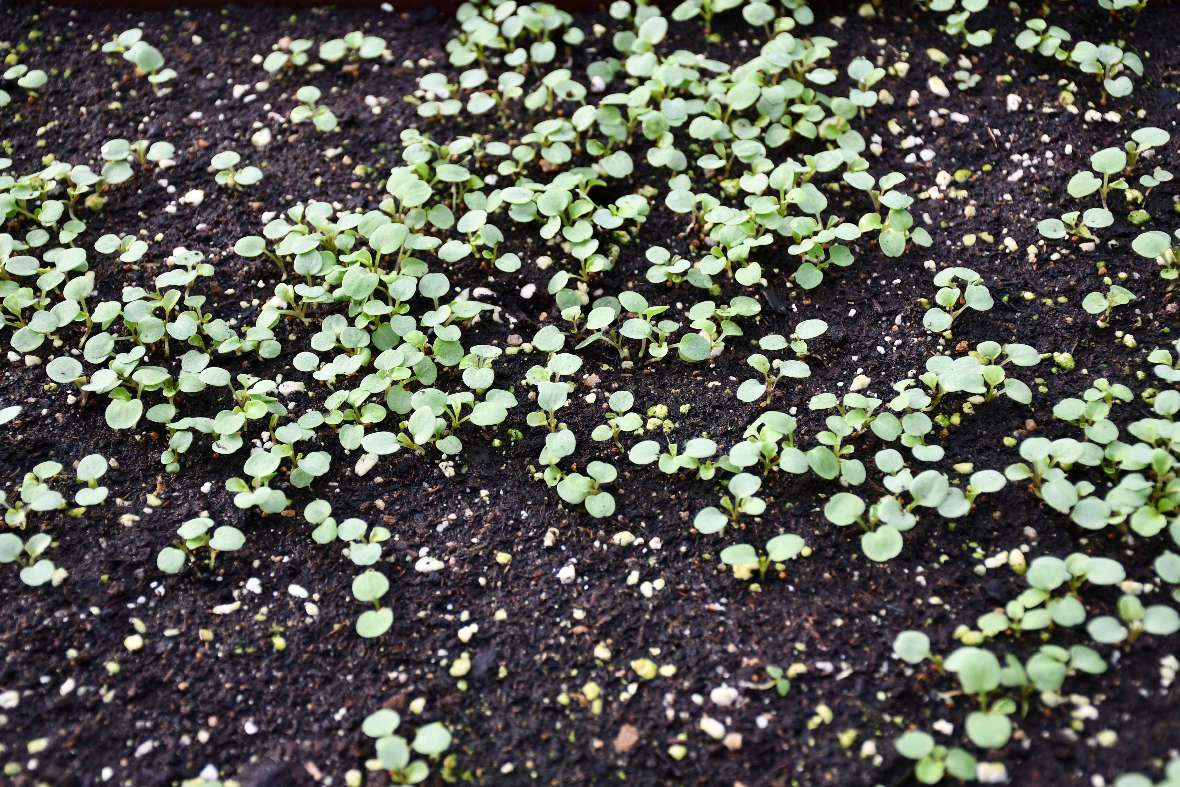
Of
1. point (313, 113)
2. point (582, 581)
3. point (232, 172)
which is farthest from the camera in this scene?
point (313, 113)

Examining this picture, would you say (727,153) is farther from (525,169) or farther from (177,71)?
(177,71)

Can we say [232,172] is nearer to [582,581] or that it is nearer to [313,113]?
[313,113]

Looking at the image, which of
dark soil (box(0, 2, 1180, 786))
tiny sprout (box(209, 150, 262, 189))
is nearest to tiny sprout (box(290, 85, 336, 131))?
dark soil (box(0, 2, 1180, 786))

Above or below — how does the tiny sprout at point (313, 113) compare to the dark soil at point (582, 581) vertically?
above

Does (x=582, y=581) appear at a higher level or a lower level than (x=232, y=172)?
lower

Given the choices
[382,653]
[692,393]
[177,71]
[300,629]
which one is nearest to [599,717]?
[382,653]

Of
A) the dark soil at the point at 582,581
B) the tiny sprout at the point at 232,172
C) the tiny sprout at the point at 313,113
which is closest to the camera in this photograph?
the dark soil at the point at 582,581

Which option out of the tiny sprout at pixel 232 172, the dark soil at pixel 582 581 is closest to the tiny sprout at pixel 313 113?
the dark soil at pixel 582 581

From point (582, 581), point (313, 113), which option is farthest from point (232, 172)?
point (582, 581)

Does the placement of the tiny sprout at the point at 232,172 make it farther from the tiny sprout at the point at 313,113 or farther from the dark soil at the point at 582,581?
the tiny sprout at the point at 313,113
